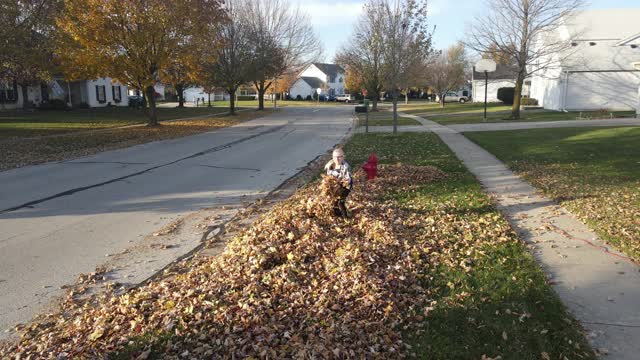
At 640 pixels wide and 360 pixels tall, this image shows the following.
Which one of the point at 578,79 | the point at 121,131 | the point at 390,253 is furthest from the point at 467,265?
the point at 578,79

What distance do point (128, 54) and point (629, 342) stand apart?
24418mm

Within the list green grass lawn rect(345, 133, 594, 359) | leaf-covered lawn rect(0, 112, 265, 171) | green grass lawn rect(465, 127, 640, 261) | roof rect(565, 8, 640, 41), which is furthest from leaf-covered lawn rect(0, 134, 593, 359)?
roof rect(565, 8, 640, 41)

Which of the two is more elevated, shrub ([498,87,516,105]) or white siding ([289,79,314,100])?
white siding ([289,79,314,100])

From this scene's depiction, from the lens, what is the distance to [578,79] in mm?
35625

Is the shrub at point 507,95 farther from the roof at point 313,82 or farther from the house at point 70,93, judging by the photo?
the roof at point 313,82

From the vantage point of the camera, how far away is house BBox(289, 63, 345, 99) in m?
98.9

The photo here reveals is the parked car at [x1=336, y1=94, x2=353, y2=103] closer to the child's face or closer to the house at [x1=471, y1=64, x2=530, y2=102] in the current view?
the house at [x1=471, y1=64, x2=530, y2=102]

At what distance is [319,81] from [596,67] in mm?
73437

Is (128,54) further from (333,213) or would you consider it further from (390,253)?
(390,253)

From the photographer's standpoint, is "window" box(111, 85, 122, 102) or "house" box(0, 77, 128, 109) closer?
"house" box(0, 77, 128, 109)

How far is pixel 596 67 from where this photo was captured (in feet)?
115

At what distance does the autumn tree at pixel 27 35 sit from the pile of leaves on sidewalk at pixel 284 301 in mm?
19630

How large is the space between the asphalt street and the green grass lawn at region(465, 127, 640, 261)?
19.7 ft

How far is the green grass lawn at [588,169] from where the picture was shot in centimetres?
752
